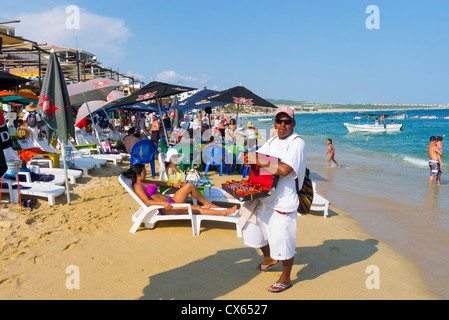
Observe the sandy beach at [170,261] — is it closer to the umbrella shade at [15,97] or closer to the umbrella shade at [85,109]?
the umbrella shade at [15,97]

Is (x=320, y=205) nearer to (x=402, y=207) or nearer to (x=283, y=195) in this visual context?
(x=402, y=207)

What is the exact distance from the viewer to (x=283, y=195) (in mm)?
2760

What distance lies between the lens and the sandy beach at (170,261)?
9.86 feet

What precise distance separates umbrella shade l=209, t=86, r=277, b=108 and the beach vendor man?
513 cm

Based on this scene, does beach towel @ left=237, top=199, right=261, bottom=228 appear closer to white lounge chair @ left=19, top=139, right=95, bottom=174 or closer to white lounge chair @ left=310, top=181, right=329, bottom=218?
white lounge chair @ left=310, top=181, right=329, bottom=218

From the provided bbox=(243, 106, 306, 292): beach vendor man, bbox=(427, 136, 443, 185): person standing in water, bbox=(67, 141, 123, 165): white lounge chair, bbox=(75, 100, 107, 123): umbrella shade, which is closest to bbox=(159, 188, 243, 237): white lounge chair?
bbox=(243, 106, 306, 292): beach vendor man

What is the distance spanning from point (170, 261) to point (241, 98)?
17.4ft

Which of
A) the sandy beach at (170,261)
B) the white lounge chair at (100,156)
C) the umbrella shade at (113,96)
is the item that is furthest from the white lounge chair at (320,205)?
the umbrella shade at (113,96)

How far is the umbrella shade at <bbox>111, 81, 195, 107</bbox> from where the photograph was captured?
8.43 metres

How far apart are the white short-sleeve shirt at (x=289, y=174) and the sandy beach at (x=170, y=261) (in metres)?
0.89

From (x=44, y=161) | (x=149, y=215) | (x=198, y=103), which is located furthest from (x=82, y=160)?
(x=149, y=215)

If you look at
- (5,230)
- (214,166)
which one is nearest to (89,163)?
(214,166)

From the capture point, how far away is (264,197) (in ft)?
9.39

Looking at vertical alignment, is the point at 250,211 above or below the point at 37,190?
above
